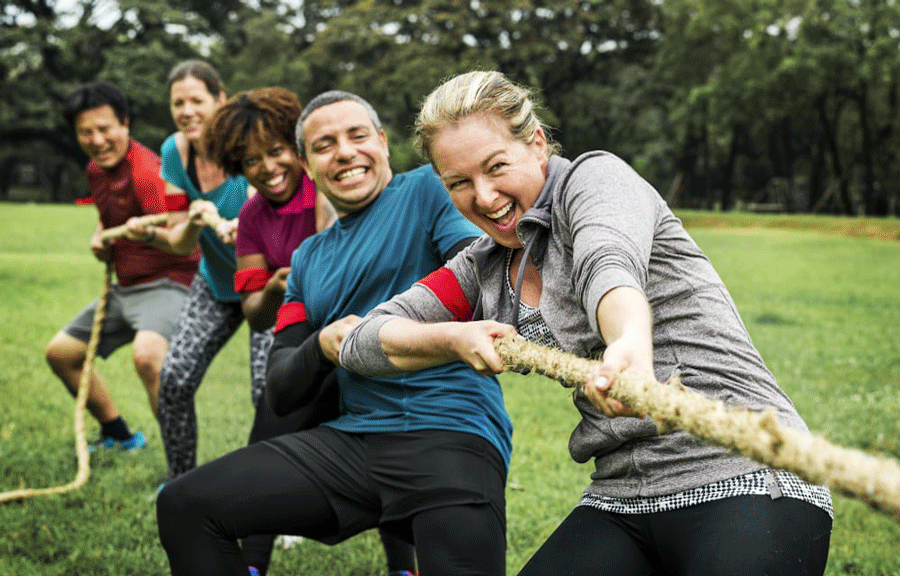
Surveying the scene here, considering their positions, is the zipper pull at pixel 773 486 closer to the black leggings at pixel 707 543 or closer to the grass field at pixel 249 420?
the black leggings at pixel 707 543

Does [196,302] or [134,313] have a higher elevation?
[196,302]

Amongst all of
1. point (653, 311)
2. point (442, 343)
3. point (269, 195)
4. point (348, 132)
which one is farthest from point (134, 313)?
point (653, 311)

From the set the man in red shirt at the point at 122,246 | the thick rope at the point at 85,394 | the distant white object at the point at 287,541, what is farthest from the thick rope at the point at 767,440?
the thick rope at the point at 85,394

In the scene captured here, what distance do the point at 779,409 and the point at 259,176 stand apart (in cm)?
254

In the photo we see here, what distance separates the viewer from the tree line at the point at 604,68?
33.0 meters

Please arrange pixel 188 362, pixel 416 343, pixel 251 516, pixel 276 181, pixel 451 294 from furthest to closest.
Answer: pixel 188 362, pixel 276 181, pixel 251 516, pixel 451 294, pixel 416 343

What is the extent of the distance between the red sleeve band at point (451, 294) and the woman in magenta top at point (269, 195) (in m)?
1.27

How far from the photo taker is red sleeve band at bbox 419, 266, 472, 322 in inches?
108

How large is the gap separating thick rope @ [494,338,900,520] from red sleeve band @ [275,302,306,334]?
1.61 metres

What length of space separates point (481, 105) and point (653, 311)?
67cm

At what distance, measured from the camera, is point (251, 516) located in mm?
2875

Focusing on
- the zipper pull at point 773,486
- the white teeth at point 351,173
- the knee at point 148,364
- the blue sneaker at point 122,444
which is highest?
the white teeth at point 351,173

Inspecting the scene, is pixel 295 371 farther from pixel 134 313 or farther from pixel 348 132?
pixel 134 313

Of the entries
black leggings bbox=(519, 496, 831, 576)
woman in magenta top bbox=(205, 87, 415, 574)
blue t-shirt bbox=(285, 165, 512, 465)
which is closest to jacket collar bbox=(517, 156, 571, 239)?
blue t-shirt bbox=(285, 165, 512, 465)
